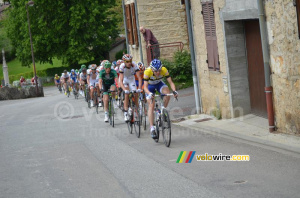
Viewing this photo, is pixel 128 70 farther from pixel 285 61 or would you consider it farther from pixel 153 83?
pixel 285 61

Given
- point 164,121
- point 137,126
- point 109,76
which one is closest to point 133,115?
point 137,126

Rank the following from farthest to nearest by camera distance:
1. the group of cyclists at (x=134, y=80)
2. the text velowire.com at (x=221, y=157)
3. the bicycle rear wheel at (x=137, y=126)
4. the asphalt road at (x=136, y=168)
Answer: the bicycle rear wheel at (x=137, y=126)
the group of cyclists at (x=134, y=80)
the text velowire.com at (x=221, y=157)
the asphalt road at (x=136, y=168)

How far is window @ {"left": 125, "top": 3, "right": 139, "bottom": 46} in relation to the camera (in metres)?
29.1

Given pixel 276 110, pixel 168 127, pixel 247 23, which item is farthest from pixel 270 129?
pixel 247 23

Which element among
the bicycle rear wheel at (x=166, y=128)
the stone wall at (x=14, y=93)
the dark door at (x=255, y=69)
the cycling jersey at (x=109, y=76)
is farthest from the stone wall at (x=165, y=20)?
the stone wall at (x=14, y=93)

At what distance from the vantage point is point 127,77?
568 inches

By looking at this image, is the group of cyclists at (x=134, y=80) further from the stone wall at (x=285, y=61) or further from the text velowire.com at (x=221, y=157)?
the stone wall at (x=285, y=61)

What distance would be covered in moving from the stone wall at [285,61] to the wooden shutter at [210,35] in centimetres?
333

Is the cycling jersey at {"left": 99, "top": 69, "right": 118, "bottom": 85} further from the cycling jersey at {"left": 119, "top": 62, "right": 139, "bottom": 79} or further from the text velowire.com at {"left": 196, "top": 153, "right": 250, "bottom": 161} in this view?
the text velowire.com at {"left": 196, "top": 153, "right": 250, "bottom": 161}

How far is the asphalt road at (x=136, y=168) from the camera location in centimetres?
746

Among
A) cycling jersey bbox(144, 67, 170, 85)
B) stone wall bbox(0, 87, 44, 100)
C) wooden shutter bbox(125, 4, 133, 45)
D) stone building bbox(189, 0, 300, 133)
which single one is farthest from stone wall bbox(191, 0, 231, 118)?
stone wall bbox(0, 87, 44, 100)

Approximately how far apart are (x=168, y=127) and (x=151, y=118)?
28.9 inches

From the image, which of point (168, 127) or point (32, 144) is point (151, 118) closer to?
point (168, 127)

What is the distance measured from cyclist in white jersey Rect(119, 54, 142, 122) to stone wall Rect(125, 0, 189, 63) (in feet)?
43.7
